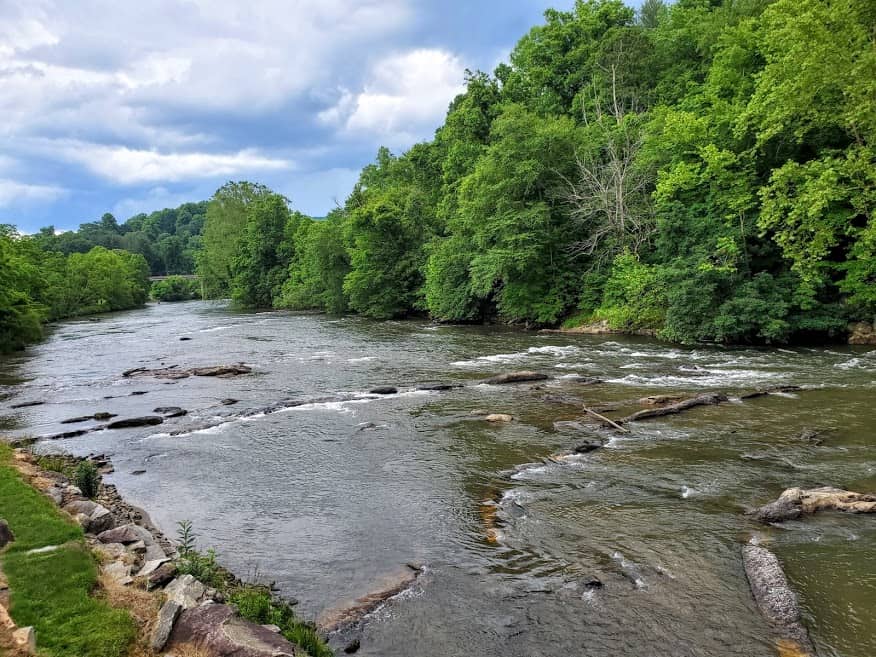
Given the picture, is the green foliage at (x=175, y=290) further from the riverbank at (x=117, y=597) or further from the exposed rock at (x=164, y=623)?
the exposed rock at (x=164, y=623)

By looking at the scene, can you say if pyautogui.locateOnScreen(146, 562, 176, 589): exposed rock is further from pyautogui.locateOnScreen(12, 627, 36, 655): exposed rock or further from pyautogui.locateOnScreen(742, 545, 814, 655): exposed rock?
pyautogui.locateOnScreen(742, 545, 814, 655): exposed rock

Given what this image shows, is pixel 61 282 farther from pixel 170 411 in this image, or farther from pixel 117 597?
pixel 117 597

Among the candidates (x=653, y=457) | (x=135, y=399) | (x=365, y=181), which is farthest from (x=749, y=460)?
(x=365, y=181)

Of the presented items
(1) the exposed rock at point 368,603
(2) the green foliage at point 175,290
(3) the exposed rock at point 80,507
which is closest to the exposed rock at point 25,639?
(1) the exposed rock at point 368,603

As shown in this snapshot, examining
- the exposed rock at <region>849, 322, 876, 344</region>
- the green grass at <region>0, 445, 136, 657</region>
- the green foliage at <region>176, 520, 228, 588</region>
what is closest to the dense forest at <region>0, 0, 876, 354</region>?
the exposed rock at <region>849, 322, 876, 344</region>

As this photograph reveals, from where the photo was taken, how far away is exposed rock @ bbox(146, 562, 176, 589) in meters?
7.25

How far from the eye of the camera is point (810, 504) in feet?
31.4

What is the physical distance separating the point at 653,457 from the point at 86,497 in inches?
486

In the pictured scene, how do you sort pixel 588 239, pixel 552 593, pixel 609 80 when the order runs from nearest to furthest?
pixel 552 593 → pixel 588 239 → pixel 609 80

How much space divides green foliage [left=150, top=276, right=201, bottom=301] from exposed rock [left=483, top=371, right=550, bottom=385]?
117 m

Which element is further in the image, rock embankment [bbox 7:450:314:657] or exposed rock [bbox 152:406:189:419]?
exposed rock [bbox 152:406:189:419]

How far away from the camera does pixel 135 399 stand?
71.3 ft

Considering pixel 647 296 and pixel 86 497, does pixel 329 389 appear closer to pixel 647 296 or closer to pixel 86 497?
pixel 86 497

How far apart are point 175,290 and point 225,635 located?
13445 cm
